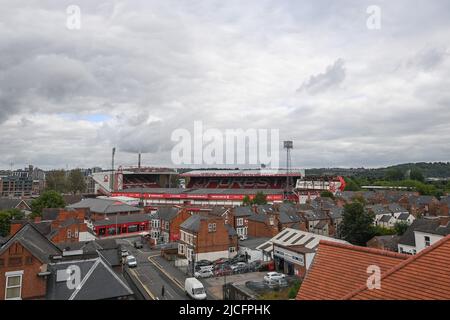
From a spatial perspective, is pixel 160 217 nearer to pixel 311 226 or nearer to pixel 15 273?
pixel 311 226

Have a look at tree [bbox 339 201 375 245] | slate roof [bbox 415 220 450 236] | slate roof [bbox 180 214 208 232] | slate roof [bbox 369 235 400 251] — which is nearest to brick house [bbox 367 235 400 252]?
slate roof [bbox 369 235 400 251]

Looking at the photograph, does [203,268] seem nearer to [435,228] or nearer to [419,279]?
[435,228]

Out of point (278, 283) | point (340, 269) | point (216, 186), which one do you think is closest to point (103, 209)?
point (278, 283)

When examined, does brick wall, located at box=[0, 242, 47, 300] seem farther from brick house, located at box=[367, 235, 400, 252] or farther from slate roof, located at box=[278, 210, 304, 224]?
slate roof, located at box=[278, 210, 304, 224]

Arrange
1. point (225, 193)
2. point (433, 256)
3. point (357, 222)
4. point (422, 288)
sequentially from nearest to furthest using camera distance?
point (422, 288)
point (433, 256)
point (357, 222)
point (225, 193)

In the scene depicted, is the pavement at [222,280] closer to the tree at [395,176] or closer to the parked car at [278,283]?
the parked car at [278,283]
